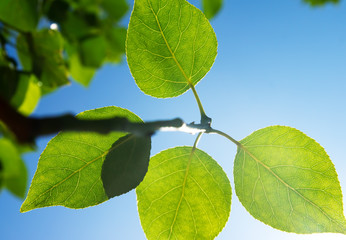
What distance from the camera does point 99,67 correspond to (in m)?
1.35

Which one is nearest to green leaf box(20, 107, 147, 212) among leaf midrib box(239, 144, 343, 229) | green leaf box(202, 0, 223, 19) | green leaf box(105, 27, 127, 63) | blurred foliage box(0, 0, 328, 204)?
leaf midrib box(239, 144, 343, 229)

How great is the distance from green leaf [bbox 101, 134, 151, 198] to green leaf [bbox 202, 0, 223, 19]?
1.03m

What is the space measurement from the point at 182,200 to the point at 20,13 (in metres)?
0.74

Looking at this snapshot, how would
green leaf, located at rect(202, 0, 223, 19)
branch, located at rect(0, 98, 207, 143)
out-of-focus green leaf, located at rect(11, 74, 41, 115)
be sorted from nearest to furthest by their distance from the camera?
branch, located at rect(0, 98, 207, 143), out-of-focus green leaf, located at rect(11, 74, 41, 115), green leaf, located at rect(202, 0, 223, 19)

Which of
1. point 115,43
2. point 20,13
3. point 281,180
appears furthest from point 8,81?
point 281,180

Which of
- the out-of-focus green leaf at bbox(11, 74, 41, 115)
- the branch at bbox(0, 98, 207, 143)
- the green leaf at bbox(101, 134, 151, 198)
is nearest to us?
the branch at bbox(0, 98, 207, 143)

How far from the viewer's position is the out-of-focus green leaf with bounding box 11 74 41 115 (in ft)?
3.52

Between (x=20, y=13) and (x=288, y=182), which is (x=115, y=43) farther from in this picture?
(x=288, y=182)

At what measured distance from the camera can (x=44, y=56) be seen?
1.21 m

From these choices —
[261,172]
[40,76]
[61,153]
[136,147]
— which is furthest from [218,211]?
[40,76]

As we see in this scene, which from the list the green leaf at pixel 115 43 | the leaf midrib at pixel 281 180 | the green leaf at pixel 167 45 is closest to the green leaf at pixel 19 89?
the green leaf at pixel 115 43

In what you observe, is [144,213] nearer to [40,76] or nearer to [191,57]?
[191,57]

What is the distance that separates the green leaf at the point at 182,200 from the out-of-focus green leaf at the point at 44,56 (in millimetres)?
715

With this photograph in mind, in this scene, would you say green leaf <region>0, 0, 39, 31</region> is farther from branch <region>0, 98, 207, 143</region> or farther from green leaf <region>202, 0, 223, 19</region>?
branch <region>0, 98, 207, 143</region>
